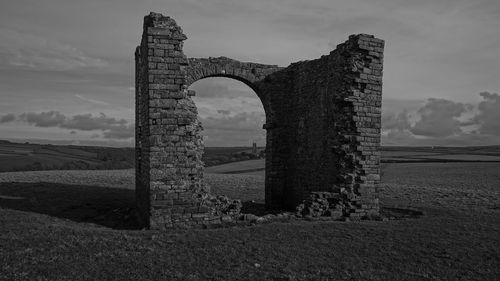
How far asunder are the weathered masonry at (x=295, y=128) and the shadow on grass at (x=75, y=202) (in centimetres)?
111

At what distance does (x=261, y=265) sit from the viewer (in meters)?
7.67

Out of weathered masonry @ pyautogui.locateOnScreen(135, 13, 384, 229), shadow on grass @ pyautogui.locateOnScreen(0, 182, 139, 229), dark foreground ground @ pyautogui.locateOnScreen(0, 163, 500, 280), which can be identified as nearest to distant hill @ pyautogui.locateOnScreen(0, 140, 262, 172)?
shadow on grass @ pyautogui.locateOnScreen(0, 182, 139, 229)

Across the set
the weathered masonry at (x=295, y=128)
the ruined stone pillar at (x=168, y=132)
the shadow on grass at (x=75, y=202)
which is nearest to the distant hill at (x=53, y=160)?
the shadow on grass at (x=75, y=202)

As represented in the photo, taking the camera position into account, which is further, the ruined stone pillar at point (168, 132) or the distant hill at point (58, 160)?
the distant hill at point (58, 160)

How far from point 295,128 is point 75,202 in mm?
9136

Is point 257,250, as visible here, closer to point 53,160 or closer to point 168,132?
point 168,132

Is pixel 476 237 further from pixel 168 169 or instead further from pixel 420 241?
pixel 168 169

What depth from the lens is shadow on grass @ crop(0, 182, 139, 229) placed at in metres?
13.4

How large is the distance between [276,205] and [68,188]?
1083 centimetres

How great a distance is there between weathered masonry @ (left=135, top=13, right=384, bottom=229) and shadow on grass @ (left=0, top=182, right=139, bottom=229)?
111cm

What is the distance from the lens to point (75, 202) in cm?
1641

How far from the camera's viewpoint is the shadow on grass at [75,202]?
13422mm

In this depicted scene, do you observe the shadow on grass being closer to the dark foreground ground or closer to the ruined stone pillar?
the dark foreground ground

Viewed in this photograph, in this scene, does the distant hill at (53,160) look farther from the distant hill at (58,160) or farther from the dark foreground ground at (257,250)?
the dark foreground ground at (257,250)
